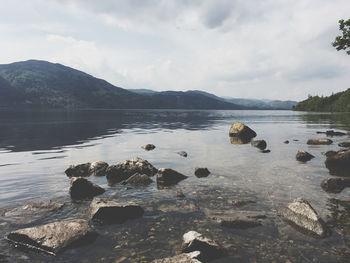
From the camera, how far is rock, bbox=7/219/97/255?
25.9 ft

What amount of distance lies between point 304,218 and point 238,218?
2629 mm

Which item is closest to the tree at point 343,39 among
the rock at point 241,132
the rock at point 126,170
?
the rock at point 241,132

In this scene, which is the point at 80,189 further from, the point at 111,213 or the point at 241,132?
the point at 241,132

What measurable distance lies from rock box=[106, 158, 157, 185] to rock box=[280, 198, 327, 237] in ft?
33.5

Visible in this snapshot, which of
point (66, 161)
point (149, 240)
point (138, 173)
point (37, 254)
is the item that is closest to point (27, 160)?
point (66, 161)

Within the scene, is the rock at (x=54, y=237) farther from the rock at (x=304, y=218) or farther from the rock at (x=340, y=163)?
the rock at (x=340, y=163)

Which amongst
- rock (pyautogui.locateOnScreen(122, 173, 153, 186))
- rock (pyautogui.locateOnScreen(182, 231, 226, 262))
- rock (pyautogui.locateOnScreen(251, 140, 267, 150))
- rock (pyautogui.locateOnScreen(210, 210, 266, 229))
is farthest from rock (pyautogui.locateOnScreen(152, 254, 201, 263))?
rock (pyautogui.locateOnScreen(251, 140, 267, 150))

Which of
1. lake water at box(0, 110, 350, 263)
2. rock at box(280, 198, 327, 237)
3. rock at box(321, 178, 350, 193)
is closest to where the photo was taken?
lake water at box(0, 110, 350, 263)

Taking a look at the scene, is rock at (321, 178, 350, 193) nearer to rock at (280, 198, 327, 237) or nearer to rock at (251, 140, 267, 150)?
rock at (280, 198, 327, 237)

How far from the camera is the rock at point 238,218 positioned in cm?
957

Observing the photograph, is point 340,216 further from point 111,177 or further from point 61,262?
point 111,177

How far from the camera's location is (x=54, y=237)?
8133mm

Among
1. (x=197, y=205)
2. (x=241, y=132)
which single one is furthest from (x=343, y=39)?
(x=197, y=205)

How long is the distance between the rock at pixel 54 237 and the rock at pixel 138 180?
6825 mm
